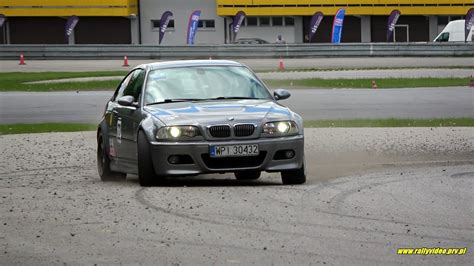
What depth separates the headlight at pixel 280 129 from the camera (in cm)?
1121

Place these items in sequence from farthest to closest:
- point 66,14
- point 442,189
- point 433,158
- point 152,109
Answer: point 66,14 → point 433,158 → point 152,109 → point 442,189

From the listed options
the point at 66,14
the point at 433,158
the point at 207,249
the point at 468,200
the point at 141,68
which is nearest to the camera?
the point at 207,249

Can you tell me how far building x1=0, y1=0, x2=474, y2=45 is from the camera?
218ft

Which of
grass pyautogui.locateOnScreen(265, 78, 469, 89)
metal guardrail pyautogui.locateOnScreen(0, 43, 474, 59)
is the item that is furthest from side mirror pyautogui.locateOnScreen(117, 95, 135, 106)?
metal guardrail pyautogui.locateOnScreen(0, 43, 474, 59)

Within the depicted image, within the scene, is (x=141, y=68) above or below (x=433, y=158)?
above

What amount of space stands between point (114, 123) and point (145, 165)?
1755mm

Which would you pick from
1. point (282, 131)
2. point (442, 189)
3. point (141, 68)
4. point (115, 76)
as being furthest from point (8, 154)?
point (115, 76)

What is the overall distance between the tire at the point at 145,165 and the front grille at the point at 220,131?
0.68 m

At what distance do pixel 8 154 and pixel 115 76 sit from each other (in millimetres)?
23388

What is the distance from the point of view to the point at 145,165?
11180 mm

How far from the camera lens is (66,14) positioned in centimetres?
6638

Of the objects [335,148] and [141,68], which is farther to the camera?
[335,148]

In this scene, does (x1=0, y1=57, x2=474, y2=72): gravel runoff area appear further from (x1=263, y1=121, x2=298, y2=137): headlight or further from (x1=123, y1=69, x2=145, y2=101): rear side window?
(x1=263, y1=121, x2=298, y2=137): headlight

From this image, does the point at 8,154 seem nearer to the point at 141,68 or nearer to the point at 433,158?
the point at 141,68
